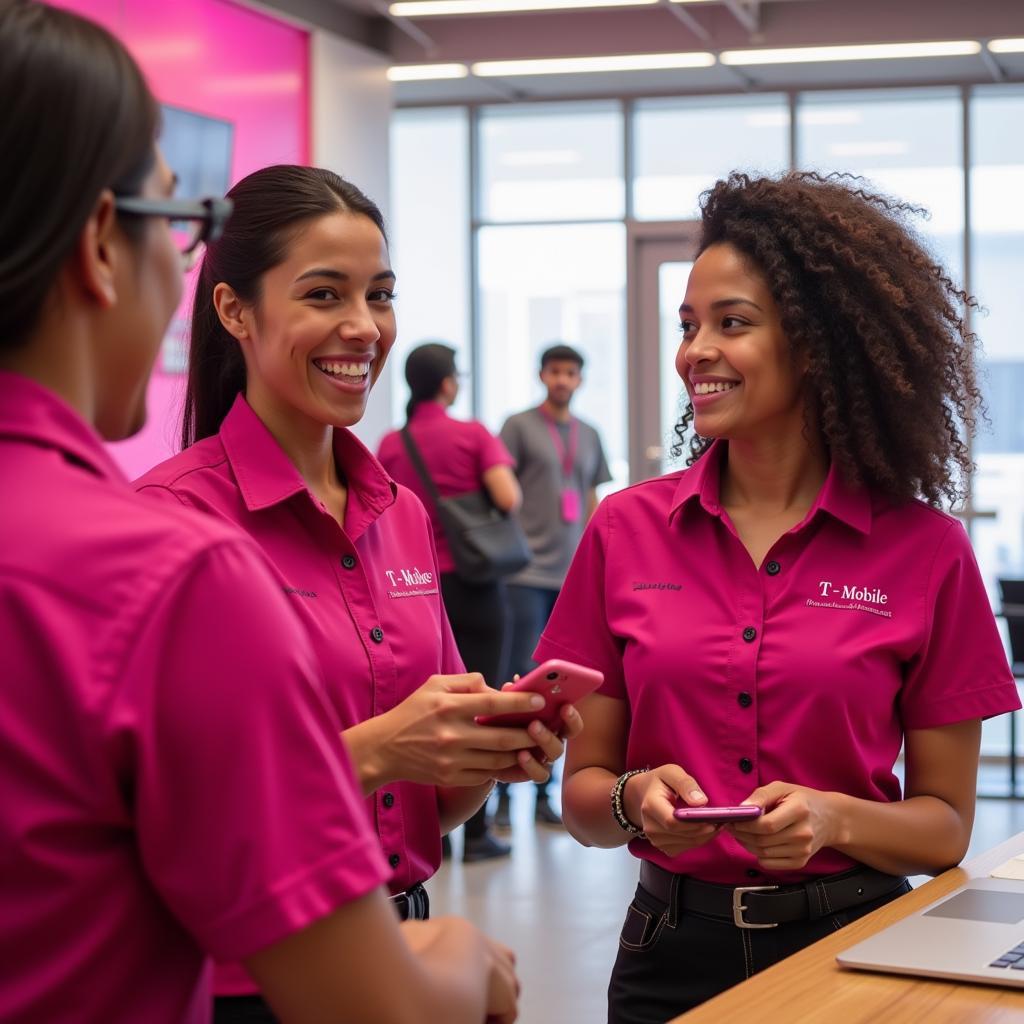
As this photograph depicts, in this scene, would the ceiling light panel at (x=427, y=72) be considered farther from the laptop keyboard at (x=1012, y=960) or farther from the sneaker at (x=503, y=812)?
the laptop keyboard at (x=1012, y=960)

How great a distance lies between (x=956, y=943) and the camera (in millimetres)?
1766

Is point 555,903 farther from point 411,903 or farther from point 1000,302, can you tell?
point 1000,302

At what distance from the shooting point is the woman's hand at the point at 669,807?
1927 millimetres

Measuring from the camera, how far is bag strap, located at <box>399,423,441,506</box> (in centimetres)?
559

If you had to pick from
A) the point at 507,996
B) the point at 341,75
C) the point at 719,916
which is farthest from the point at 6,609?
the point at 341,75

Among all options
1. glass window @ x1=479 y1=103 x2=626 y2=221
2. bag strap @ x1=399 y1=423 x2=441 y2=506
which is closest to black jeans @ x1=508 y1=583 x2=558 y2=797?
bag strap @ x1=399 y1=423 x2=441 y2=506

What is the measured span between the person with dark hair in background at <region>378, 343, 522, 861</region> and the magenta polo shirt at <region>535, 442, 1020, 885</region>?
11.0ft

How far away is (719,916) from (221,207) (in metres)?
1.34

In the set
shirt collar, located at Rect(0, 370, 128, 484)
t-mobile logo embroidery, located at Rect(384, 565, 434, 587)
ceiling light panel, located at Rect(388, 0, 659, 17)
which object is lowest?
Answer: t-mobile logo embroidery, located at Rect(384, 565, 434, 587)

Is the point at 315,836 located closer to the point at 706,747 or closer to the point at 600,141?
the point at 706,747

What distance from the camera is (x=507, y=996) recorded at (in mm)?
1153

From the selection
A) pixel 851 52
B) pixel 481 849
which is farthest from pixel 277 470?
pixel 851 52

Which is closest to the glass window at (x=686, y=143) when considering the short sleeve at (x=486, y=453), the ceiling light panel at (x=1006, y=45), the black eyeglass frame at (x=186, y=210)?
the ceiling light panel at (x=1006, y=45)

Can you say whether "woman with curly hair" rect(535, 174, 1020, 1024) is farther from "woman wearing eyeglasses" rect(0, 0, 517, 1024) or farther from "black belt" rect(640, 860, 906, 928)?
"woman wearing eyeglasses" rect(0, 0, 517, 1024)
